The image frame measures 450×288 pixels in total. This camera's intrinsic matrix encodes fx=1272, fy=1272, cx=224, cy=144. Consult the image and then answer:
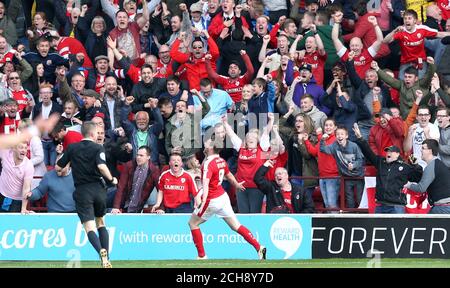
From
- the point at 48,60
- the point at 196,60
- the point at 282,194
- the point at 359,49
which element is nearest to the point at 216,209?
the point at 282,194

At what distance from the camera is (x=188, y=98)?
23219mm

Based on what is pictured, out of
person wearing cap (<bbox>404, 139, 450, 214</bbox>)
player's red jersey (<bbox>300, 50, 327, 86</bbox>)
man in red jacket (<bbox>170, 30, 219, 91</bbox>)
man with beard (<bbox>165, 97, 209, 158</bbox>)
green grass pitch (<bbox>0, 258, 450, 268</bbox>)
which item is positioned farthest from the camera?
man in red jacket (<bbox>170, 30, 219, 91</bbox>)

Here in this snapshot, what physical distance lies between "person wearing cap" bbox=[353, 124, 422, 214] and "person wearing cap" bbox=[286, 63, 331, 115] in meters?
2.34

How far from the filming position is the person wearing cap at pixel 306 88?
77.0 ft

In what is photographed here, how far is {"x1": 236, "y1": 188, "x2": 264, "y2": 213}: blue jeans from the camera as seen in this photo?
2208 cm

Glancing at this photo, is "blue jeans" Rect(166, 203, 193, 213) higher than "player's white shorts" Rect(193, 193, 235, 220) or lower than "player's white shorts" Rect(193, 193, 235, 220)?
A: lower

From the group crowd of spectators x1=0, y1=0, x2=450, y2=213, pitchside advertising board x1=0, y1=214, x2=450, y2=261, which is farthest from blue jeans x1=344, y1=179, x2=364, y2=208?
pitchside advertising board x1=0, y1=214, x2=450, y2=261

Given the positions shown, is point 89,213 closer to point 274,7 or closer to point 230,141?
point 230,141

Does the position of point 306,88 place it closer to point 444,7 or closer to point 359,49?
point 359,49

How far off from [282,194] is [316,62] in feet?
11.4

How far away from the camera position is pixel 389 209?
21516 millimetres

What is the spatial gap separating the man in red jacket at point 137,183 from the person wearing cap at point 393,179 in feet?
12.7

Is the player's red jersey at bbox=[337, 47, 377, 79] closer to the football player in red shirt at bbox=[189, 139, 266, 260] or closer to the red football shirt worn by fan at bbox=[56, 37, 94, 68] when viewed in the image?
the football player in red shirt at bbox=[189, 139, 266, 260]

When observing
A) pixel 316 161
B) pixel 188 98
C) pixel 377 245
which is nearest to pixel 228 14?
pixel 188 98
